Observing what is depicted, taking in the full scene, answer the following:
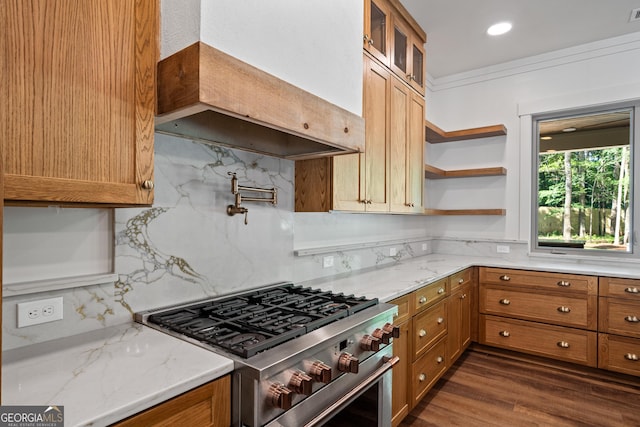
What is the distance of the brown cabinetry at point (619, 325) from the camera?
2666 mm

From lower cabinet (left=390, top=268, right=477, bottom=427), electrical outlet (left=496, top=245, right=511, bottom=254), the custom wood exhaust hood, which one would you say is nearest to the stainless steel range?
lower cabinet (left=390, top=268, right=477, bottom=427)

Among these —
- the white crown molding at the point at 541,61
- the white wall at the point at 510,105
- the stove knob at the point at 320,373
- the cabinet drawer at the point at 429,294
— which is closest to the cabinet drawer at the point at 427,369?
the cabinet drawer at the point at 429,294

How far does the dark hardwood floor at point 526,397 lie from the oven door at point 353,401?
770mm

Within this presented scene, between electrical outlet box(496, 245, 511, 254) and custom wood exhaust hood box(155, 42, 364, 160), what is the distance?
8.71 ft

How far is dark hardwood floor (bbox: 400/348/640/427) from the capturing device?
2242 mm

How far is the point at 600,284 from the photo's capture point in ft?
9.14

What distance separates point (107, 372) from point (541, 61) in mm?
4235

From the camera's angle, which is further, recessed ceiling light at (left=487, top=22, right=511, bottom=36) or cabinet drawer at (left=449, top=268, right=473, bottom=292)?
recessed ceiling light at (left=487, top=22, right=511, bottom=36)

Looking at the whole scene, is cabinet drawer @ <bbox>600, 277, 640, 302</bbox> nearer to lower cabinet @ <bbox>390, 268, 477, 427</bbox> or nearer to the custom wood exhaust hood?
lower cabinet @ <bbox>390, 268, 477, 427</bbox>

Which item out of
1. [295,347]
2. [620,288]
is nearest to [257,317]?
[295,347]

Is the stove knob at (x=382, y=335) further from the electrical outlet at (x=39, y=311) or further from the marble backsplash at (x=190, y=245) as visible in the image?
the electrical outlet at (x=39, y=311)

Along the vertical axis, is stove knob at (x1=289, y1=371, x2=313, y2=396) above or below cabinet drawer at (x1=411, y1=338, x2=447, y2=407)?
above

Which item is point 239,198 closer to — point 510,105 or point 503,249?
point 503,249

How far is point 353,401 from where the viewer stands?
142 cm
